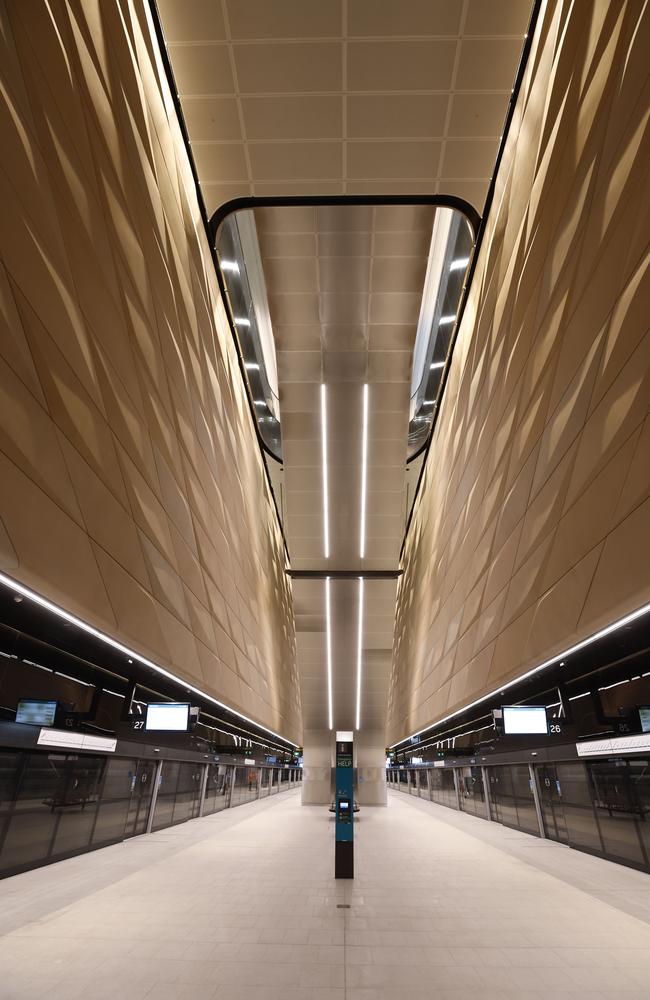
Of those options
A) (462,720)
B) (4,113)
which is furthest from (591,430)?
(462,720)

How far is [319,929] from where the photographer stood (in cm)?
732

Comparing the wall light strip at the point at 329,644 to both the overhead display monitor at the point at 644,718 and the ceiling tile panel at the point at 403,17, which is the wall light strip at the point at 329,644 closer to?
the overhead display monitor at the point at 644,718

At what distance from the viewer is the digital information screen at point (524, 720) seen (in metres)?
12.9

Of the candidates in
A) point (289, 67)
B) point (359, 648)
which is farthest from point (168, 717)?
point (359, 648)

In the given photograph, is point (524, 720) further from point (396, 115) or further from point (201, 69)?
point (201, 69)

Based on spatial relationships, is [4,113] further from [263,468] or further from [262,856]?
[263,468]

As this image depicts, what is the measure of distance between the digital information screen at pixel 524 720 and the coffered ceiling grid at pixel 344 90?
A: 11.8 metres

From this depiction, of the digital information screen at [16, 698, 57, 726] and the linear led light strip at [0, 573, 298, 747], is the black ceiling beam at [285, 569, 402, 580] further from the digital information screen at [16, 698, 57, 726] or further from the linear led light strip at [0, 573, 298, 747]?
the digital information screen at [16, 698, 57, 726]

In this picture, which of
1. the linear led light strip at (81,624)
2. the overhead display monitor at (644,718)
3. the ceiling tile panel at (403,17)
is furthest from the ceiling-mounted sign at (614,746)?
the ceiling tile panel at (403,17)

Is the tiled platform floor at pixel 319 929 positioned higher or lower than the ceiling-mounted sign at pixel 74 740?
lower

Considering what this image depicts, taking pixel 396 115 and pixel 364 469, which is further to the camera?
pixel 364 469

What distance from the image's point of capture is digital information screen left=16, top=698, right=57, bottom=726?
984 cm

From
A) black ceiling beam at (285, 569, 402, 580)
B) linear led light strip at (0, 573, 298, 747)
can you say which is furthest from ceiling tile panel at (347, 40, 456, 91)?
black ceiling beam at (285, 569, 402, 580)

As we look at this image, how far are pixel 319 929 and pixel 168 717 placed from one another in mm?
7453
